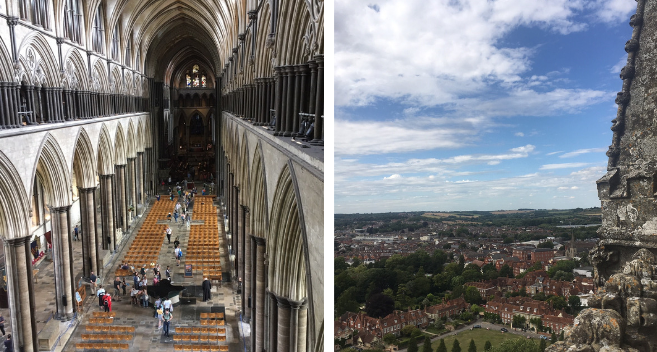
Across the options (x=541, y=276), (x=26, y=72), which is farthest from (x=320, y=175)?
(x=26, y=72)

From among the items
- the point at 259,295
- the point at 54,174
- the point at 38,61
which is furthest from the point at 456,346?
the point at 38,61

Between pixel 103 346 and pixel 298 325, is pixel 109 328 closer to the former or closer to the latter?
pixel 103 346

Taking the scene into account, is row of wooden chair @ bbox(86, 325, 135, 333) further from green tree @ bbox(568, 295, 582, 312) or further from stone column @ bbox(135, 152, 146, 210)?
stone column @ bbox(135, 152, 146, 210)

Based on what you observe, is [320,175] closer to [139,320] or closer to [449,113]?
[449,113]

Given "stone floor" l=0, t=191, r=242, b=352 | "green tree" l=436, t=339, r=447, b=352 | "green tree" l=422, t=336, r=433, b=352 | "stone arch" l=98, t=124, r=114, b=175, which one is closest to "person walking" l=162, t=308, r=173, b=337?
"stone floor" l=0, t=191, r=242, b=352

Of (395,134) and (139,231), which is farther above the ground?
(395,134)
